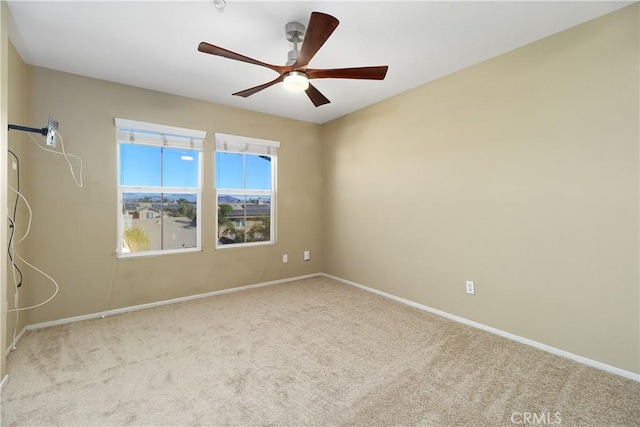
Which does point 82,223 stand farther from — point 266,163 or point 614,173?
point 614,173

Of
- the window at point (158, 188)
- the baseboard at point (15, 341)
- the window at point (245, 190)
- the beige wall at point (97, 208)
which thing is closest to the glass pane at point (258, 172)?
the window at point (245, 190)

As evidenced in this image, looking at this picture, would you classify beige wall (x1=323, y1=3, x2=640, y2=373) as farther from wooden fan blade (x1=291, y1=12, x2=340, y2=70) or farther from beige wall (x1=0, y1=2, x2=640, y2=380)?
wooden fan blade (x1=291, y1=12, x2=340, y2=70)

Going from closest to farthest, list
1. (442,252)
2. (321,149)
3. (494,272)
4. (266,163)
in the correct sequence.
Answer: (494,272), (442,252), (266,163), (321,149)

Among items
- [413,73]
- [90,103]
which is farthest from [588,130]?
[90,103]

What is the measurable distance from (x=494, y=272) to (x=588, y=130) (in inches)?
53.8

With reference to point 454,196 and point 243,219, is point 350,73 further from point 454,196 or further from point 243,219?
point 243,219

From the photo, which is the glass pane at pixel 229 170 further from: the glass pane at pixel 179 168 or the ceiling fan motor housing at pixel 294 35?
the ceiling fan motor housing at pixel 294 35

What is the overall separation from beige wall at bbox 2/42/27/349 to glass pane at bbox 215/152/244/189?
6.15ft

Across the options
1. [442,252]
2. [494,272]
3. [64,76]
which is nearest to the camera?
[494,272]

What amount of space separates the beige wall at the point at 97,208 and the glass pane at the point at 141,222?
0.15 metres

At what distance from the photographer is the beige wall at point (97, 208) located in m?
2.86

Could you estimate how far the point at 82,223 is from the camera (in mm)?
3051

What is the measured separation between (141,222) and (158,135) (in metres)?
1.07

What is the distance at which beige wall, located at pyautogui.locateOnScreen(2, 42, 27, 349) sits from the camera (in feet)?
7.83
